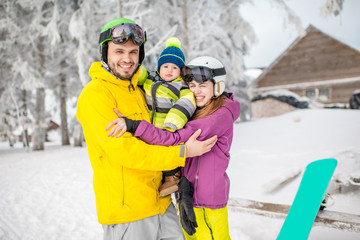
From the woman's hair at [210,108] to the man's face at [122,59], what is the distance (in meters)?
0.85

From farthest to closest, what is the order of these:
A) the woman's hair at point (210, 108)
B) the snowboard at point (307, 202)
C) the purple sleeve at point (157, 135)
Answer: the snowboard at point (307, 202) → the woman's hair at point (210, 108) → the purple sleeve at point (157, 135)

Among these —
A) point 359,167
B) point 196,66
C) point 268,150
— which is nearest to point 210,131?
point 196,66

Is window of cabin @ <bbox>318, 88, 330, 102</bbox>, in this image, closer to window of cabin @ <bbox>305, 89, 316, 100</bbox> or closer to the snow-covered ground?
window of cabin @ <bbox>305, 89, 316, 100</bbox>

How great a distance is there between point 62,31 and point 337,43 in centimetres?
1872

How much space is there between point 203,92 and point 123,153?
124cm

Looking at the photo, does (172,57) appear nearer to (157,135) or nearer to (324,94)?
(157,135)

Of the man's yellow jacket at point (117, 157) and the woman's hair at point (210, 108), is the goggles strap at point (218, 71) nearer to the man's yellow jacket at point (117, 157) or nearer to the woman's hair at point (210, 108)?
the woman's hair at point (210, 108)

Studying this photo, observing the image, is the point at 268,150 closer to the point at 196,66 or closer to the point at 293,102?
the point at 196,66

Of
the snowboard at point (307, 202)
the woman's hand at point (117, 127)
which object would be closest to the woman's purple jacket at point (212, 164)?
the woman's hand at point (117, 127)

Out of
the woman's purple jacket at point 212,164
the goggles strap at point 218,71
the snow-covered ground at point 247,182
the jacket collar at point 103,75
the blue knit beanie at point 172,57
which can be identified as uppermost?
the blue knit beanie at point 172,57

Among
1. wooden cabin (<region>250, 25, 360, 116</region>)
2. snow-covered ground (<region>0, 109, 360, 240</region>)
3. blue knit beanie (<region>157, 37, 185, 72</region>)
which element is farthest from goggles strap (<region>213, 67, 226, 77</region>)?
wooden cabin (<region>250, 25, 360, 116</region>)

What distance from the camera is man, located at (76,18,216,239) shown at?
170 centimetres

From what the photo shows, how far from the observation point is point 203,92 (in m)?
2.50

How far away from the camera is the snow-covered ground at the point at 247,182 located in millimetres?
3975
